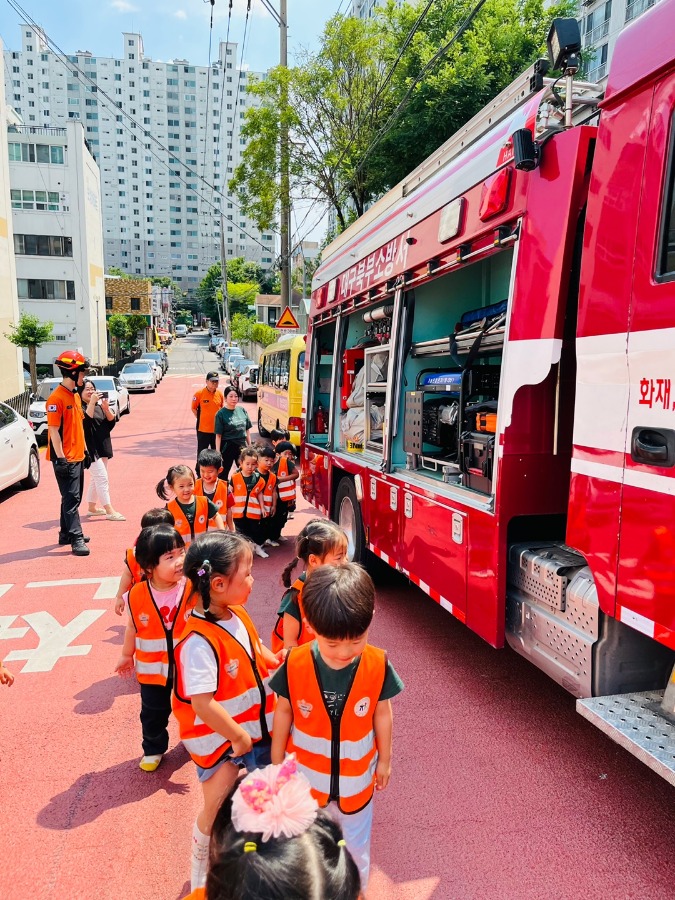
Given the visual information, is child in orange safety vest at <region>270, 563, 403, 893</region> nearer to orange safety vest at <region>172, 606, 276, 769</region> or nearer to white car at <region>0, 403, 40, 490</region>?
orange safety vest at <region>172, 606, 276, 769</region>

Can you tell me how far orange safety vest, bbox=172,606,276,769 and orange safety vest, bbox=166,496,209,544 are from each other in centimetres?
222

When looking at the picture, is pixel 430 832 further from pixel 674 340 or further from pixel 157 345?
pixel 157 345

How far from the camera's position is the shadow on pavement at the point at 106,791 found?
115 inches

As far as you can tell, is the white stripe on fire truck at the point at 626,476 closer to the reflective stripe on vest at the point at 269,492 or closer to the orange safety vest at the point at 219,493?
the orange safety vest at the point at 219,493

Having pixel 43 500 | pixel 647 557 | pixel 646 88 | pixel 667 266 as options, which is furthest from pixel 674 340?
pixel 43 500

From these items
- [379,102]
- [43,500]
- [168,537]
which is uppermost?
[379,102]

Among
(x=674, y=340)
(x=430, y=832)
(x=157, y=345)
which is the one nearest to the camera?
(x=674, y=340)

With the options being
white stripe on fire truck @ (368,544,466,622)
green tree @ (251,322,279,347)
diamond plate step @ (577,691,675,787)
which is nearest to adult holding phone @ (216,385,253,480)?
white stripe on fire truck @ (368,544,466,622)

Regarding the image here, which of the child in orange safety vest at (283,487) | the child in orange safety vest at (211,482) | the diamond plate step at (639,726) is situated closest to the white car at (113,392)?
the child in orange safety vest at (283,487)

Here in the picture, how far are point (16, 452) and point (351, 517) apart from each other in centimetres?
622

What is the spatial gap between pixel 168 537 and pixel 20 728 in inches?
63.5

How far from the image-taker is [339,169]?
57.0 feet

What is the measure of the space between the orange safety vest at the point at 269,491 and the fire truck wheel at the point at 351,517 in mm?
730

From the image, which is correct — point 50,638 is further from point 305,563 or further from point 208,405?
point 208,405
